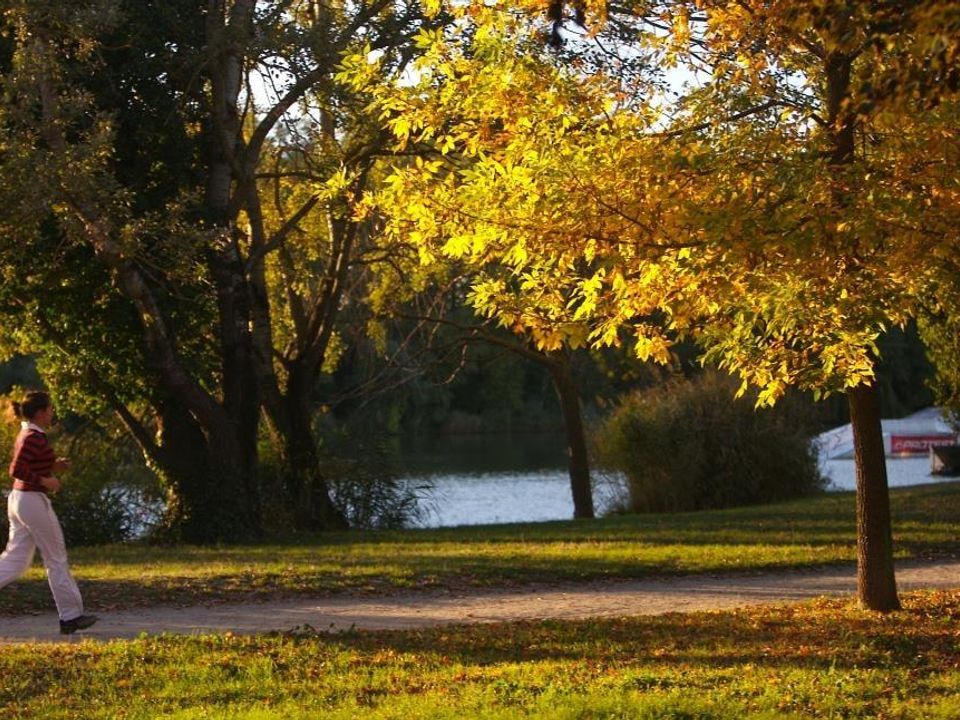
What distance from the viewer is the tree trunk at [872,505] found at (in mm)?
10727

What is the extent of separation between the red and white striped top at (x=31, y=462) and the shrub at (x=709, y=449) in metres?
15.7

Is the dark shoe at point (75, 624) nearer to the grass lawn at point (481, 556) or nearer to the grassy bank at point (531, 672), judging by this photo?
the grassy bank at point (531, 672)

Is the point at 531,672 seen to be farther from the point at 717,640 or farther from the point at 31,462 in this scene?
the point at 31,462

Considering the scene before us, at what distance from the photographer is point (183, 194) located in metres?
16.7

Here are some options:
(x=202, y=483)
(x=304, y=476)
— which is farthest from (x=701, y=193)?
(x=304, y=476)

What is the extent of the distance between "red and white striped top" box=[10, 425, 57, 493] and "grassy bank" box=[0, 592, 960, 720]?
48.5 inches

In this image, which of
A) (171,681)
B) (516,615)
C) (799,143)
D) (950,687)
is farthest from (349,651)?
(799,143)

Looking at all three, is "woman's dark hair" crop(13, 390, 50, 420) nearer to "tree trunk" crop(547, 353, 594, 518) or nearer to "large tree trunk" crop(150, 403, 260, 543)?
"large tree trunk" crop(150, 403, 260, 543)

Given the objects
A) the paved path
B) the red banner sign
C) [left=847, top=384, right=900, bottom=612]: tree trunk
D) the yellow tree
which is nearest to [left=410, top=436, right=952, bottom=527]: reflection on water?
the red banner sign

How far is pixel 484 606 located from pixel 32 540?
4042 mm

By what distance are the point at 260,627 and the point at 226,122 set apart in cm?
980

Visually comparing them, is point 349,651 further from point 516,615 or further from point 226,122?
point 226,122

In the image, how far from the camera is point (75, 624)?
10562mm

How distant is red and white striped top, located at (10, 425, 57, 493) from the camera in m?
10.2
